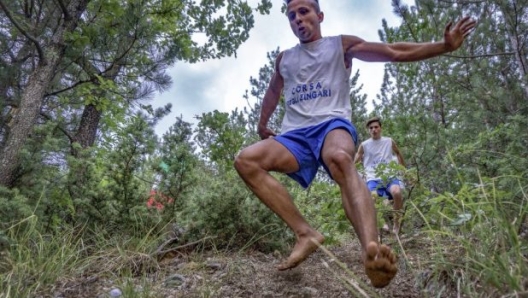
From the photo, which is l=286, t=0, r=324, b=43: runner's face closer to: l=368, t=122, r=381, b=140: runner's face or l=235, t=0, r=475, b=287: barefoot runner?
l=235, t=0, r=475, b=287: barefoot runner

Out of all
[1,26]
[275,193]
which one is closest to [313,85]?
[275,193]

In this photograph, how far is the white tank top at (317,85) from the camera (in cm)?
223

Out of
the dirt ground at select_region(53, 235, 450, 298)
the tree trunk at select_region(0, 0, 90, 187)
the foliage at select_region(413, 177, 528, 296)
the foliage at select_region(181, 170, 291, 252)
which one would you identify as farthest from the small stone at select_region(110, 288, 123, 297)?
the tree trunk at select_region(0, 0, 90, 187)

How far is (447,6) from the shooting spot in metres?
4.71

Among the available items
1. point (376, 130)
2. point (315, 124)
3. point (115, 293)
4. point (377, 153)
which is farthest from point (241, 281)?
point (376, 130)

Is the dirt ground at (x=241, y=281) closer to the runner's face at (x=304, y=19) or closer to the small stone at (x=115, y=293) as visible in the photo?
the small stone at (x=115, y=293)

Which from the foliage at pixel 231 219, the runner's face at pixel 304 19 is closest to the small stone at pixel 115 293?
the foliage at pixel 231 219

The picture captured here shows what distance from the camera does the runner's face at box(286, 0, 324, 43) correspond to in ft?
7.93

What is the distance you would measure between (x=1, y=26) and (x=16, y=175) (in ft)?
9.24

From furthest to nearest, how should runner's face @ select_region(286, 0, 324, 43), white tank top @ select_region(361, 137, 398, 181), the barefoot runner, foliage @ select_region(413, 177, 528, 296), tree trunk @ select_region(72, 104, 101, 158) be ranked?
tree trunk @ select_region(72, 104, 101, 158) → white tank top @ select_region(361, 137, 398, 181) → runner's face @ select_region(286, 0, 324, 43) → the barefoot runner → foliage @ select_region(413, 177, 528, 296)

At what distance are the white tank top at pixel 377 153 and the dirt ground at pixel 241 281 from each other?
6.59ft

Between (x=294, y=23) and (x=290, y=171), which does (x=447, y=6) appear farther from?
(x=290, y=171)

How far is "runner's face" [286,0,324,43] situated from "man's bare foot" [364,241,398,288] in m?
1.46

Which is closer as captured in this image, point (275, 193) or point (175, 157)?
point (275, 193)
